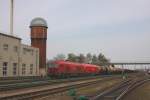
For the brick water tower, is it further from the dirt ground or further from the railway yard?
the dirt ground

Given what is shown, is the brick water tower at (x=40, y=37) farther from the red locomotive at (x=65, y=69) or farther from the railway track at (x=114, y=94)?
the railway track at (x=114, y=94)

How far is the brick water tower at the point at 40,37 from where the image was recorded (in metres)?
81.2

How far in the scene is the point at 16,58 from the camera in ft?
215

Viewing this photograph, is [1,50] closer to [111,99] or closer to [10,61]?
A: [10,61]

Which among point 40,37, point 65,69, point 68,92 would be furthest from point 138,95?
point 40,37

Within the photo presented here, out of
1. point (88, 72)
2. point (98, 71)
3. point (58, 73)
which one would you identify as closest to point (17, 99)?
point (58, 73)

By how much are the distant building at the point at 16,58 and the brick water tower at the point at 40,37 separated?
5.23 meters

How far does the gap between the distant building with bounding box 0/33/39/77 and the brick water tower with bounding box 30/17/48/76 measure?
17.2 feet

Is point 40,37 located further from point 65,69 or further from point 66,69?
point 65,69

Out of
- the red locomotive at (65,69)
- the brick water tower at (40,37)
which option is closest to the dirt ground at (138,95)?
the red locomotive at (65,69)

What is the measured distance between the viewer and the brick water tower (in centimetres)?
8125

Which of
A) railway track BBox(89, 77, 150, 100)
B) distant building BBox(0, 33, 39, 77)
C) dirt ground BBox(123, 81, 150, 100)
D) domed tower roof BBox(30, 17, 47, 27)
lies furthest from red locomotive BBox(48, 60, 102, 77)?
dirt ground BBox(123, 81, 150, 100)

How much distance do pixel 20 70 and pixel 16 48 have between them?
4432mm

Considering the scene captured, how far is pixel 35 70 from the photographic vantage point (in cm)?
7506
